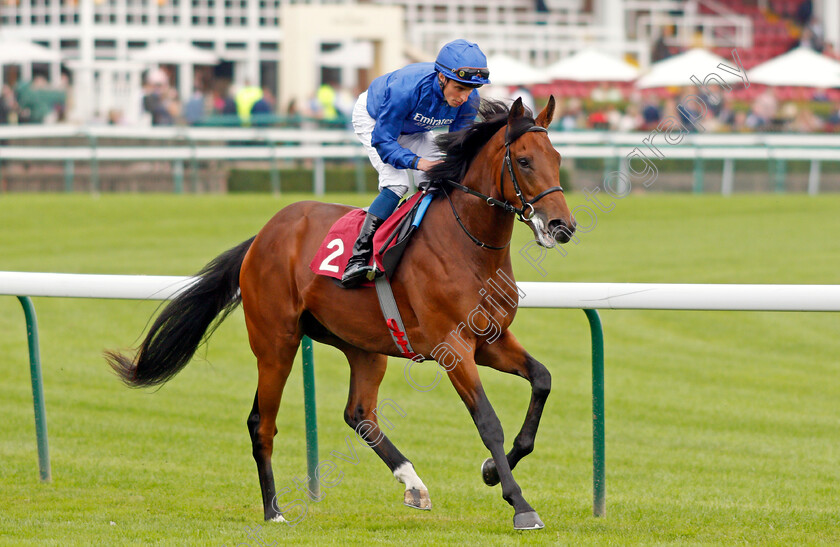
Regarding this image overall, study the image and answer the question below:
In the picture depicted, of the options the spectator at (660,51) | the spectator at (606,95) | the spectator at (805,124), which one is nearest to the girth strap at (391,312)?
the spectator at (805,124)

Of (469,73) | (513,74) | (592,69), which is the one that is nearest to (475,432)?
(469,73)

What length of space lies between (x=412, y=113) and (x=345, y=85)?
22887mm

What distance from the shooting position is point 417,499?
4797 millimetres

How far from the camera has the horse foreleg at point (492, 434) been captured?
421cm

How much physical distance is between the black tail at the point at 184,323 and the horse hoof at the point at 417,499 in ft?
4.12

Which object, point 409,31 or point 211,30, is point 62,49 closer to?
point 211,30

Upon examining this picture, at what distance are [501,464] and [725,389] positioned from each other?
4238 millimetres

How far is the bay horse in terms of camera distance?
14.4ft

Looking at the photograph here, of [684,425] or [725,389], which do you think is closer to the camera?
[684,425]

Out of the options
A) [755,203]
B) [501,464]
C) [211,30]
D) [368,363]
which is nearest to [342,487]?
[368,363]

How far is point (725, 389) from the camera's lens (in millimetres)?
8141

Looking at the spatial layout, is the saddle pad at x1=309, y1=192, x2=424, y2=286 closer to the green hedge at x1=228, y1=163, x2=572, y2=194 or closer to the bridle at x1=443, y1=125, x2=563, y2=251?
the bridle at x1=443, y1=125, x2=563, y2=251

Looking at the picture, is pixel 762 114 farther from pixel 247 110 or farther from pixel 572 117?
pixel 247 110

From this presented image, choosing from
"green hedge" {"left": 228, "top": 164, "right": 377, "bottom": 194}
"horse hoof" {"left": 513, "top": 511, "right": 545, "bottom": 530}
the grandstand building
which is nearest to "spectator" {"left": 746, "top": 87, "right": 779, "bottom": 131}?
the grandstand building
